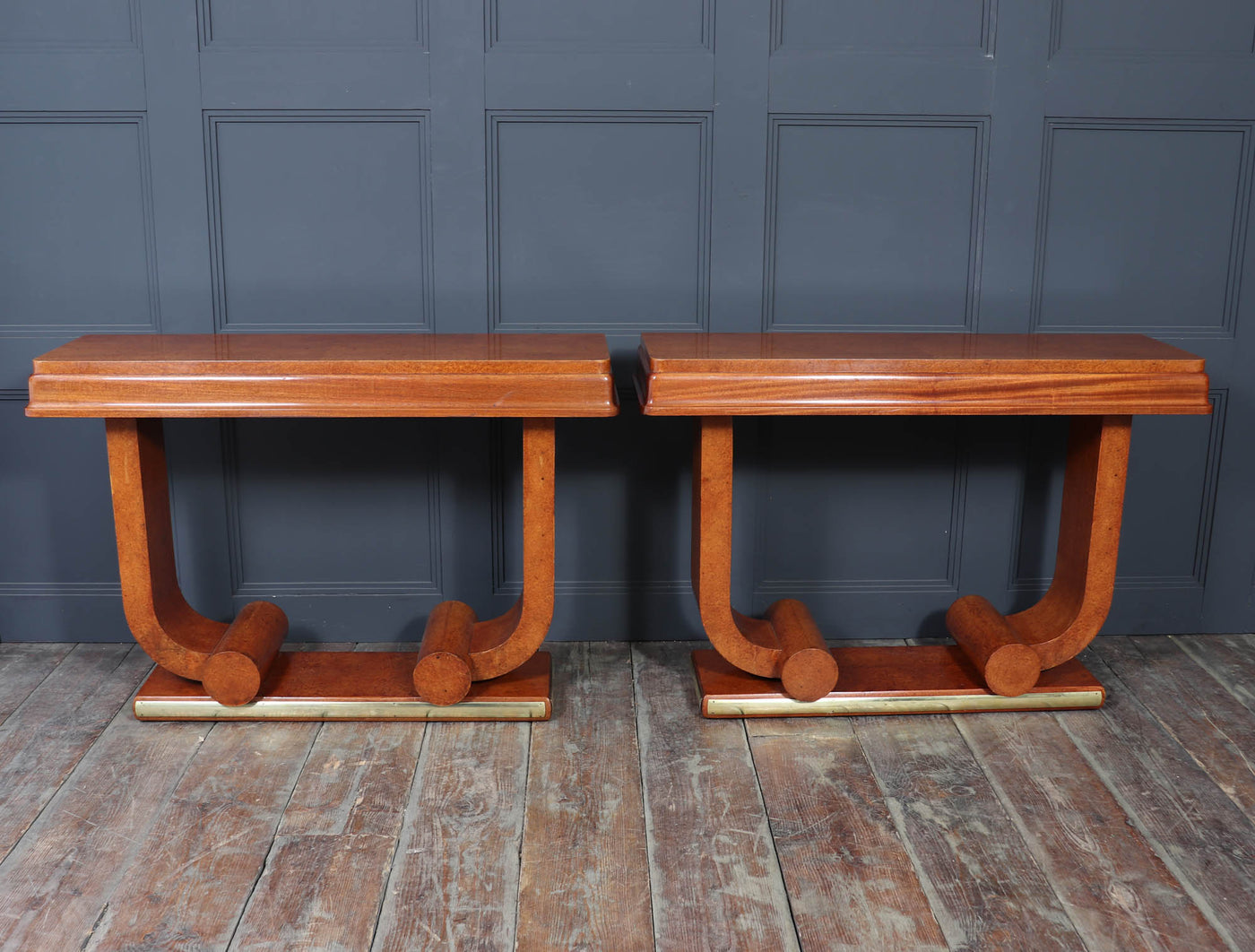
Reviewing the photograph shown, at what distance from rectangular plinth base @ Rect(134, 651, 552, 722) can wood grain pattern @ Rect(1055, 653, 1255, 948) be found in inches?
47.4

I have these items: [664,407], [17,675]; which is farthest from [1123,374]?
[17,675]

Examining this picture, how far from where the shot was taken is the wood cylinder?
2.45 meters

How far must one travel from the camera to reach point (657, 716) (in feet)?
8.38

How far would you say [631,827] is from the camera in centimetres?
212

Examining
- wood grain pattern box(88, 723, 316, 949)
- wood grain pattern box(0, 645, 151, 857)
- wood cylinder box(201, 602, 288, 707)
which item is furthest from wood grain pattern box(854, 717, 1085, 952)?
wood grain pattern box(0, 645, 151, 857)

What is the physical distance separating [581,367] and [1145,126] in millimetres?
1562

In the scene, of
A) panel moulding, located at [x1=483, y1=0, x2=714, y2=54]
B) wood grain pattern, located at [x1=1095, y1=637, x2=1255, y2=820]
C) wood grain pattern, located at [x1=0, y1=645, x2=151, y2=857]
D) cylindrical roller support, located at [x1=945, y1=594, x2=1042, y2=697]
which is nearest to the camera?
wood grain pattern, located at [x1=0, y1=645, x2=151, y2=857]

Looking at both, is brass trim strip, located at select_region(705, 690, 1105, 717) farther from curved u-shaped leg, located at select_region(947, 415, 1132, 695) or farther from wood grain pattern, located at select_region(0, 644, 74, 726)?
wood grain pattern, located at select_region(0, 644, 74, 726)

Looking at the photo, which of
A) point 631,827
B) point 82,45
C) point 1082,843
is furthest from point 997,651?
point 82,45

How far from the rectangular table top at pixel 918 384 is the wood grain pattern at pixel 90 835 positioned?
49.0 inches

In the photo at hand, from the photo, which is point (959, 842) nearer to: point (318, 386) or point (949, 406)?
point (949, 406)

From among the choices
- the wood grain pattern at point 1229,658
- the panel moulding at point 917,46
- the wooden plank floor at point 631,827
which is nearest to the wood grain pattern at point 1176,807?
the wooden plank floor at point 631,827

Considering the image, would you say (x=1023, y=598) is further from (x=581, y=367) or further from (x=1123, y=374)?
(x=581, y=367)

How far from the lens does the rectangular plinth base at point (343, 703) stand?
251 centimetres
